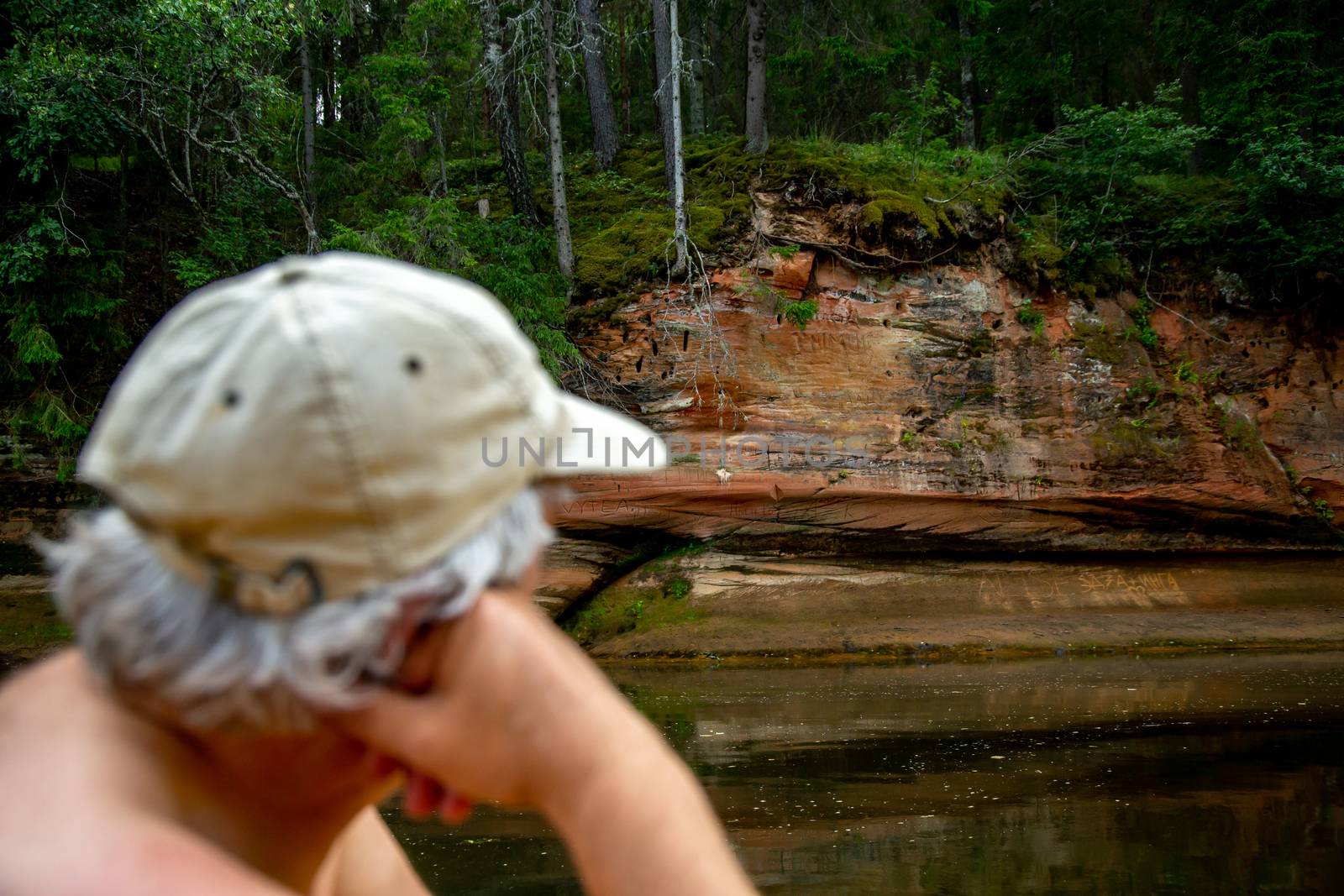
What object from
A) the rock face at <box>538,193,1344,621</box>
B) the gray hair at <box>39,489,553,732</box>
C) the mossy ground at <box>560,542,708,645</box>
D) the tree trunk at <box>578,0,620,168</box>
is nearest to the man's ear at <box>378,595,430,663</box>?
the gray hair at <box>39,489,553,732</box>

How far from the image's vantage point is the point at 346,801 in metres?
0.86

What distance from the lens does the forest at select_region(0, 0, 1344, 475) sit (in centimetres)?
1150

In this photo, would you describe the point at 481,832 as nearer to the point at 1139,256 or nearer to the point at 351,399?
the point at 351,399

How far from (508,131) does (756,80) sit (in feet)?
12.1

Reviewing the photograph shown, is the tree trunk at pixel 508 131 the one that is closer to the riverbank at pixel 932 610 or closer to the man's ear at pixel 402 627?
the riverbank at pixel 932 610

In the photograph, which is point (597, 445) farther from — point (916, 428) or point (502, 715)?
point (916, 428)

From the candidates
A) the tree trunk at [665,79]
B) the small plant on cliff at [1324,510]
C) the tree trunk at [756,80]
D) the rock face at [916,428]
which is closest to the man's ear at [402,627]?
the rock face at [916,428]

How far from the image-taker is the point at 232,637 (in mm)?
693

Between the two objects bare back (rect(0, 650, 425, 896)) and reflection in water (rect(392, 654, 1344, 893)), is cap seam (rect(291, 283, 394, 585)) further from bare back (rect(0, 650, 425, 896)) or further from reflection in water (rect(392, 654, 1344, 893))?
reflection in water (rect(392, 654, 1344, 893))

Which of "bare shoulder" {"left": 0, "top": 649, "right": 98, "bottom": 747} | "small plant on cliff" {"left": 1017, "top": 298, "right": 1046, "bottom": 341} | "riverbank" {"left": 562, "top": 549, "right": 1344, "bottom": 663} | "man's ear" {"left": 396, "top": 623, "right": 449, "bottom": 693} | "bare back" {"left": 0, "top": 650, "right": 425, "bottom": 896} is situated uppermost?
"man's ear" {"left": 396, "top": 623, "right": 449, "bottom": 693}

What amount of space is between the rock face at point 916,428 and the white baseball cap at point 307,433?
11.5 metres

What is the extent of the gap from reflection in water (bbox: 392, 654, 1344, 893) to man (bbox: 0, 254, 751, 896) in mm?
3254

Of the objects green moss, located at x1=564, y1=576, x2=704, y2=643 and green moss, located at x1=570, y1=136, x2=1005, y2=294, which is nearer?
green moss, located at x1=564, y1=576, x2=704, y2=643

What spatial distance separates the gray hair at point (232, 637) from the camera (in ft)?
2.26
